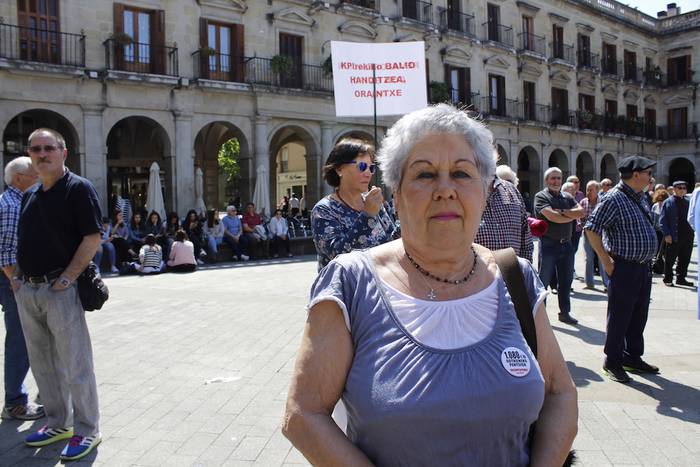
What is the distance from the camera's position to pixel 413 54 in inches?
340

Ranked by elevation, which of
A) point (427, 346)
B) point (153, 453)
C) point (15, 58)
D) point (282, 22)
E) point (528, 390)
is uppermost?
point (282, 22)

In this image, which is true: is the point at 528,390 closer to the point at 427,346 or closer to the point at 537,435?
the point at 537,435

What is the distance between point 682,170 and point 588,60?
11676 millimetres

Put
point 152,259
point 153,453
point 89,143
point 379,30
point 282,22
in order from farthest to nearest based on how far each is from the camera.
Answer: point 379,30 < point 282,22 < point 89,143 < point 152,259 < point 153,453

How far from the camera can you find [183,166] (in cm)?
2025

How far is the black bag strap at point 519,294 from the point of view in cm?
197

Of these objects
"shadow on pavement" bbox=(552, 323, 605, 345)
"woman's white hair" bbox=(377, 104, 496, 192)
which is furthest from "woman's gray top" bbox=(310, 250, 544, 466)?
"shadow on pavement" bbox=(552, 323, 605, 345)

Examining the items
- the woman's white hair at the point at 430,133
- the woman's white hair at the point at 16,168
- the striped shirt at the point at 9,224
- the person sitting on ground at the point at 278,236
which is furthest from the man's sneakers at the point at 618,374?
the person sitting on ground at the point at 278,236

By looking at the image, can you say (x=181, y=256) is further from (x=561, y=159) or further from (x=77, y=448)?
(x=561, y=159)

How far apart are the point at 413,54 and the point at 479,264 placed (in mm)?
7035

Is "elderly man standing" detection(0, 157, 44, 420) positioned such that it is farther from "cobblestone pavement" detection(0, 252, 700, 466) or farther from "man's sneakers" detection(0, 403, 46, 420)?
→ "cobblestone pavement" detection(0, 252, 700, 466)

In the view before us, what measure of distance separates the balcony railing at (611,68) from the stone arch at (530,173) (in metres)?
8.15

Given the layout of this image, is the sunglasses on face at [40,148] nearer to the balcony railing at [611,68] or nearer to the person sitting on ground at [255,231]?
the person sitting on ground at [255,231]

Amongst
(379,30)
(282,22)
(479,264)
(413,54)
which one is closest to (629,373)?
(479,264)
